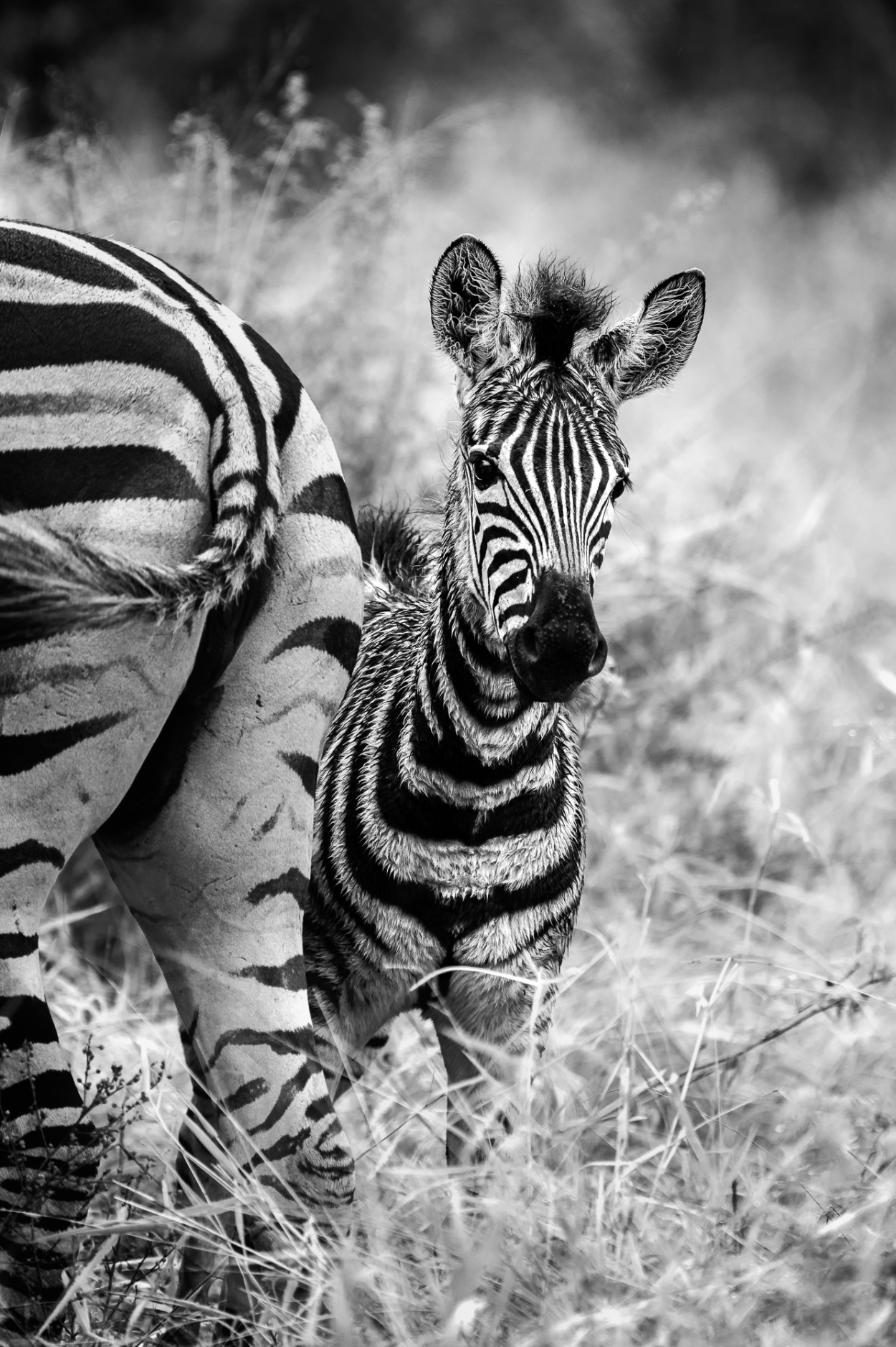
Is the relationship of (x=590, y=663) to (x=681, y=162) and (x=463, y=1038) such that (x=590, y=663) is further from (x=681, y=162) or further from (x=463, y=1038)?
(x=681, y=162)

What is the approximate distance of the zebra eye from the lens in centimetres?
313

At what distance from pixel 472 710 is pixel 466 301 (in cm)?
116

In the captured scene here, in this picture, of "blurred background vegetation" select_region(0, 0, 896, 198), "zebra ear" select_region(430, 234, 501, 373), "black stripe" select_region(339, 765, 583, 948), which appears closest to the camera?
"black stripe" select_region(339, 765, 583, 948)

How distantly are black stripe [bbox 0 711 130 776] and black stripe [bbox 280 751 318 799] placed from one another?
0.41 m

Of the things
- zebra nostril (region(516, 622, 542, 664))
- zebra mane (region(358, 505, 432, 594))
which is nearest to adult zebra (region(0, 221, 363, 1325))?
zebra nostril (region(516, 622, 542, 664))

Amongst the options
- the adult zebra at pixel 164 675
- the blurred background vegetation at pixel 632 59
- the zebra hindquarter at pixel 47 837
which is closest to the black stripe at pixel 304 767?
the adult zebra at pixel 164 675

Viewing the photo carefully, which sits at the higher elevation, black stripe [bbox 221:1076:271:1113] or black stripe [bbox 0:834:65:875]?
black stripe [bbox 0:834:65:875]

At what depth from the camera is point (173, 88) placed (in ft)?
48.4

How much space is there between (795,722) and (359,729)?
375cm

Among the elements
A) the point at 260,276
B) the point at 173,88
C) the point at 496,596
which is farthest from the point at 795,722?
the point at 173,88

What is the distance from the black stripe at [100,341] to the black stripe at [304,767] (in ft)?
2.24

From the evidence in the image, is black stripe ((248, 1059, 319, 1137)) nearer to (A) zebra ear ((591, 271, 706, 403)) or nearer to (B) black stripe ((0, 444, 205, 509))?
(B) black stripe ((0, 444, 205, 509))

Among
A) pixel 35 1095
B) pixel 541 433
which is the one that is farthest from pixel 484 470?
pixel 35 1095

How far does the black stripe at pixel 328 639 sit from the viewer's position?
8.82 ft
